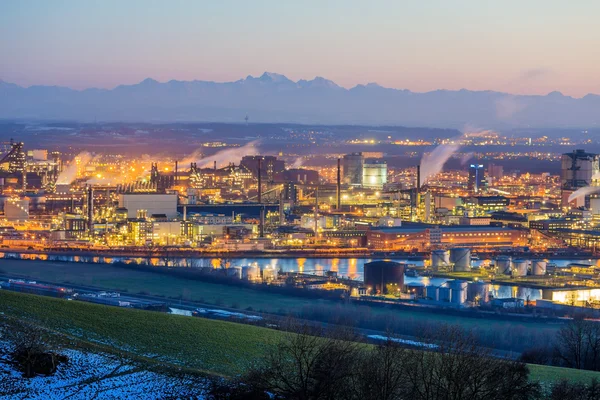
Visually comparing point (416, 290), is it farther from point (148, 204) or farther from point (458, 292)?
point (148, 204)

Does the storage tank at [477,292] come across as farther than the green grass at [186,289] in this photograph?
Yes

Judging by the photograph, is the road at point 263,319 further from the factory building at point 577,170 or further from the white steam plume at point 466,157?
the white steam plume at point 466,157

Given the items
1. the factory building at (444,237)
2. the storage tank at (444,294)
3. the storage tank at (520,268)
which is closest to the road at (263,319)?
the storage tank at (444,294)

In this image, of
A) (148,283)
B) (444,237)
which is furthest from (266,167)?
(148,283)

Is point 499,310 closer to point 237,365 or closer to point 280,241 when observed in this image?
point 237,365

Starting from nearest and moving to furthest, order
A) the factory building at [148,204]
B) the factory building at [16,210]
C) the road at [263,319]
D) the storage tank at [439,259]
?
the road at [263,319] → the storage tank at [439,259] → the factory building at [148,204] → the factory building at [16,210]

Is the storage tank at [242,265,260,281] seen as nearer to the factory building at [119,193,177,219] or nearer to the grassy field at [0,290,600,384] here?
the grassy field at [0,290,600,384]

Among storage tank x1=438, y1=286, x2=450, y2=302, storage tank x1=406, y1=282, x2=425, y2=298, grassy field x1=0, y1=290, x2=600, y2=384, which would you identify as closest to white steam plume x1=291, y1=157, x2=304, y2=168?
storage tank x1=406, y1=282, x2=425, y2=298
